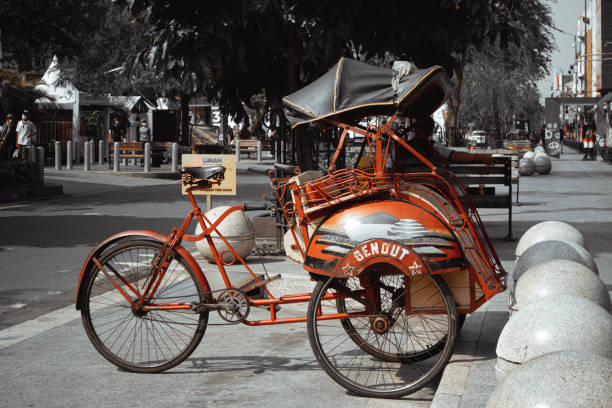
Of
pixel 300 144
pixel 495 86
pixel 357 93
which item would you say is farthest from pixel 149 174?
pixel 495 86

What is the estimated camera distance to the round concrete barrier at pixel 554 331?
405 centimetres

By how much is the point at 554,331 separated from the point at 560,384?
108 cm

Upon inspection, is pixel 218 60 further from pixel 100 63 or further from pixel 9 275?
pixel 100 63

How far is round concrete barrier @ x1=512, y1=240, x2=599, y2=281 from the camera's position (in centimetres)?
629

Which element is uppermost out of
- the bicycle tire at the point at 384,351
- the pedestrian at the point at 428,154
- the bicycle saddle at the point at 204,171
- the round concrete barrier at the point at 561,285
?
the pedestrian at the point at 428,154

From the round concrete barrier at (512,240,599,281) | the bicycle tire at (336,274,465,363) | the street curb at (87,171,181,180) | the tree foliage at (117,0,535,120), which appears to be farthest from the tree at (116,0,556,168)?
the street curb at (87,171,181,180)

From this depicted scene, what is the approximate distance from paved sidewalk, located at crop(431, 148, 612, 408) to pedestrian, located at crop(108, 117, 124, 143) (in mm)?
19603

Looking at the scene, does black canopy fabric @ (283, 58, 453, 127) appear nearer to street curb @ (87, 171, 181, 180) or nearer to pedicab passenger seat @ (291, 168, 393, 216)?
pedicab passenger seat @ (291, 168, 393, 216)

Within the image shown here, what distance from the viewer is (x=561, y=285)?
206 inches

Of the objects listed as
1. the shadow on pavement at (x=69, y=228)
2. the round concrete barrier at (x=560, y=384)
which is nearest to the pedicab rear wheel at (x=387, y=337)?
the round concrete barrier at (x=560, y=384)

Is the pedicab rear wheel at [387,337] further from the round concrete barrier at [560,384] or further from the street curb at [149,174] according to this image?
the street curb at [149,174]

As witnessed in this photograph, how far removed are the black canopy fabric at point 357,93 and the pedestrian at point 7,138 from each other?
21325mm

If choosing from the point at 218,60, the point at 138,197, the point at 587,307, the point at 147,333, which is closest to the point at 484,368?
the point at 587,307

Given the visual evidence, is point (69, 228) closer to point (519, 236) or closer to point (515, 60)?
point (519, 236)
